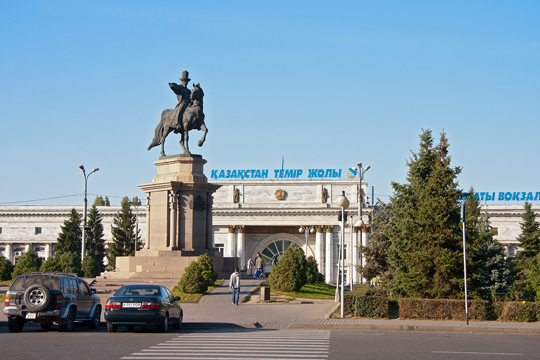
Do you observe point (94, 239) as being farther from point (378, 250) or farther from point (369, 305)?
point (369, 305)

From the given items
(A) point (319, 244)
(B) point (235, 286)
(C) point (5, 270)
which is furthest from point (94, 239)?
(B) point (235, 286)

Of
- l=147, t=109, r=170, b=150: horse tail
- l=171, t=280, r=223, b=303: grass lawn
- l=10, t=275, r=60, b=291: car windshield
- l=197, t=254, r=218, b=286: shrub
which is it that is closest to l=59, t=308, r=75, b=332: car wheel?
l=10, t=275, r=60, b=291: car windshield

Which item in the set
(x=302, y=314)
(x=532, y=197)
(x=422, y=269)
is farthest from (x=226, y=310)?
(x=532, y=197)

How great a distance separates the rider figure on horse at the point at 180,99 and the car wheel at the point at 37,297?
2130 centimetres

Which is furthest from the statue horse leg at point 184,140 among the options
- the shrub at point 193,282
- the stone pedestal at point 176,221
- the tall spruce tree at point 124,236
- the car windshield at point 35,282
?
the tall spruce tree at point 124,236

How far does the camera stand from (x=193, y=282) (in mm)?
32469

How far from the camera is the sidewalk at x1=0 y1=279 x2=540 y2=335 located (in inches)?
926

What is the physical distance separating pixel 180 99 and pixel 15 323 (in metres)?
22.2

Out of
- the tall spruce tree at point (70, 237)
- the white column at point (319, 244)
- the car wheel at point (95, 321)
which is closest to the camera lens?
the car wheel at point (95, 321)

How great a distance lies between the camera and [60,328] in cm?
2128

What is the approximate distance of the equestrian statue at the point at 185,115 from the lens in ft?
134

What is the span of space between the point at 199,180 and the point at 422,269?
15266 millimetres

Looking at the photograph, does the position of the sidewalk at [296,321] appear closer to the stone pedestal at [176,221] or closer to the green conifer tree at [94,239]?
the stone pedestal at [176,221]

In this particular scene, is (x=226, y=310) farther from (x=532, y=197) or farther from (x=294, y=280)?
(x=532, y=197)
